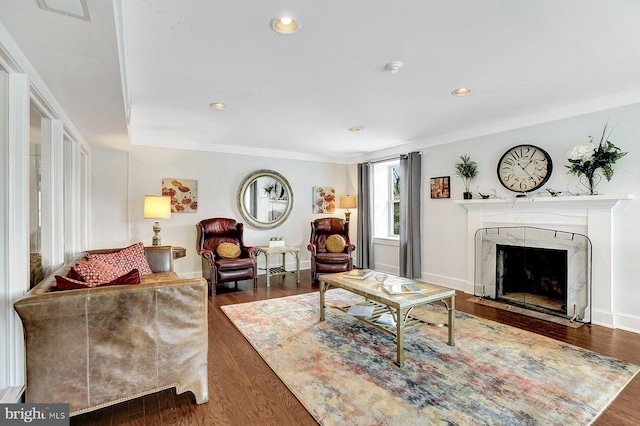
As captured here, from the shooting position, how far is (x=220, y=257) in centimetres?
484

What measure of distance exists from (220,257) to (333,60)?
347 centimetres

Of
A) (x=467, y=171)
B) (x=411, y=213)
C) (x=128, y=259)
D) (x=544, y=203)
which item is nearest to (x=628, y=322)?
(x=544, y=203)

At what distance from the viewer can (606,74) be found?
2701mm

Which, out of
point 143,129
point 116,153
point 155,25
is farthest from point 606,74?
point 116,153

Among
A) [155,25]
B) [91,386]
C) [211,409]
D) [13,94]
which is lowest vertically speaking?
[211,409]

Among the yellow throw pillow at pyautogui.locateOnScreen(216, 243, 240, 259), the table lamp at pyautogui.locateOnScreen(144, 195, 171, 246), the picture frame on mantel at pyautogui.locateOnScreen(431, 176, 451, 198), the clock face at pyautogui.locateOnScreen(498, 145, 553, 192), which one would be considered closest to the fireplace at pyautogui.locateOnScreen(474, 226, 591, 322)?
the clock face at pyautogui.locateOnScreen(498, 145, 553, 192)

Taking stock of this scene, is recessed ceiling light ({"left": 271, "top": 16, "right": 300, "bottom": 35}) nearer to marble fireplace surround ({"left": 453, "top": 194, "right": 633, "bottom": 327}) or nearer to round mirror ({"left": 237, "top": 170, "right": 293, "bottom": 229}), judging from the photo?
marble fireplace surround ({"left": 453, "top": 194, "right": 633, "bottom": 327})

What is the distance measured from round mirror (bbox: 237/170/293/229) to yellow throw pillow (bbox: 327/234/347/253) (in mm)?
1110

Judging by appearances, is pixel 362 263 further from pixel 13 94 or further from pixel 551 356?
pixel 13 94

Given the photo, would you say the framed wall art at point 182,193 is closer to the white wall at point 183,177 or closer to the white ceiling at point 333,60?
the white wall at point 183,177

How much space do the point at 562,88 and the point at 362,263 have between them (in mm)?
4236

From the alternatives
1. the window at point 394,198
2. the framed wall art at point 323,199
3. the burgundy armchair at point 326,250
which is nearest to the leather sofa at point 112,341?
the burgundy armchair at point 326,250

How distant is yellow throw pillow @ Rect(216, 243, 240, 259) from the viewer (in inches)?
190

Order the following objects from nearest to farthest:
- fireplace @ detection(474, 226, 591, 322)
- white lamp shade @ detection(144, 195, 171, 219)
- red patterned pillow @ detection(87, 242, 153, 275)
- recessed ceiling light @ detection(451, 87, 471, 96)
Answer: red patterned pillow @ detection(87, 242, 153, 275), recessed ceiling light @ detection(451, 87, 471, 96), fireplace @ detection(474, 226, 591, 322), white lamp shade @ detection(144, 195, 171, 219)
